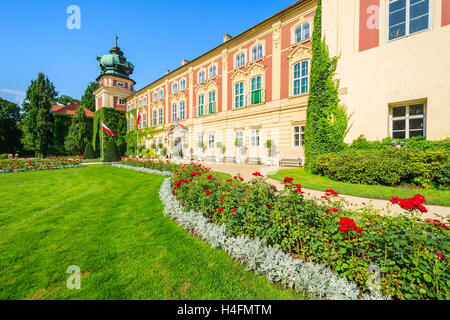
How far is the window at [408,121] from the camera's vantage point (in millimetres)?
8203

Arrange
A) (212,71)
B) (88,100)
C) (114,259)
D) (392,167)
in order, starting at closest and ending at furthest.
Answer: (114,259) → (392,167) → (212,71) → (88,100)

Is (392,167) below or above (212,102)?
below

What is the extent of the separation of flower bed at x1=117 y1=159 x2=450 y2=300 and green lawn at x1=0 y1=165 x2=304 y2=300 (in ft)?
2.01

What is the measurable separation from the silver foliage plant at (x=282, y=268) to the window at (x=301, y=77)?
13.7 meters

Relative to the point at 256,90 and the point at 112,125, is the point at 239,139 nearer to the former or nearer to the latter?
the point at 256,90

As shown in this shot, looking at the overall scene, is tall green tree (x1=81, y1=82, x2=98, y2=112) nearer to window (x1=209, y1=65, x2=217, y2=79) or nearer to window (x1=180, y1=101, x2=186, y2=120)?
window (x1=180, y1=101, x2=186, y2=120)

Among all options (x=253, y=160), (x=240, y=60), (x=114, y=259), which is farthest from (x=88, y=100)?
(x=114, y=259)

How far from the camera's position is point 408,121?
334 inches

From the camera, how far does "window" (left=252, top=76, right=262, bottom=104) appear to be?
1664 centimetres

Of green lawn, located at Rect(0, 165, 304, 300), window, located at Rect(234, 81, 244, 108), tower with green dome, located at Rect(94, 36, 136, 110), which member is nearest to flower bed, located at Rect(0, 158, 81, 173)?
green lawn, located at Rect(0, 165, 304, 300)

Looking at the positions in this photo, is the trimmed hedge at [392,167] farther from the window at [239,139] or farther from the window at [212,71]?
the window at [212,71]

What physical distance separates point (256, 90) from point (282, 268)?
54.4 ft
